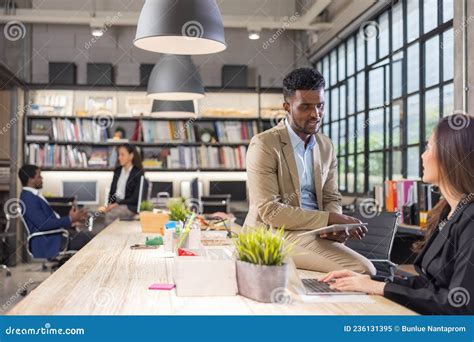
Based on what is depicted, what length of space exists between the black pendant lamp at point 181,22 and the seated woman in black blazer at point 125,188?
3.27m

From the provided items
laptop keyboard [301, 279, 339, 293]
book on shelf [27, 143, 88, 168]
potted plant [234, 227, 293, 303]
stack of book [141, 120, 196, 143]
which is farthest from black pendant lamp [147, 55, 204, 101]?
potted plant [234, 227, 293, 303]

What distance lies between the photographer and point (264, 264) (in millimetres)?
1706

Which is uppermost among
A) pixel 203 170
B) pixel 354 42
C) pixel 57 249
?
pixel 354 42

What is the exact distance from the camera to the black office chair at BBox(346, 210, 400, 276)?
3.76 m

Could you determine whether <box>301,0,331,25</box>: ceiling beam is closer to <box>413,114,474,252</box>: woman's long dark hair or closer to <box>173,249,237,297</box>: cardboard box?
<box>413,114,474,252</box>: woman's long dark hair

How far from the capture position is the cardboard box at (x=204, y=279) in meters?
1.79

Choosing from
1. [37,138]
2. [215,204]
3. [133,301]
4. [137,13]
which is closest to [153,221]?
[133,301]

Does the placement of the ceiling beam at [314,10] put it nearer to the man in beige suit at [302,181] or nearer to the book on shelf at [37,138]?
the book on shelf at [37,138]

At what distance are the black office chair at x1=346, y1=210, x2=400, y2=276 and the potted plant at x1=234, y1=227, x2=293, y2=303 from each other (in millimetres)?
2135

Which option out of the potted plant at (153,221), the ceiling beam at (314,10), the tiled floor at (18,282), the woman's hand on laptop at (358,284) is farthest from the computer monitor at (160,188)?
the woman's hand on laptop at (358,284)

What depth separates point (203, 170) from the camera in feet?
31.7
